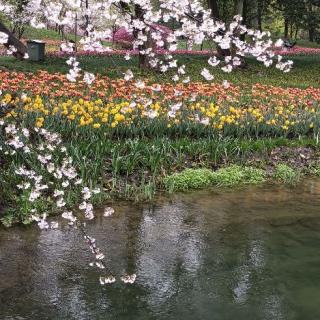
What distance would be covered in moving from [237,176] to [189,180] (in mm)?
872

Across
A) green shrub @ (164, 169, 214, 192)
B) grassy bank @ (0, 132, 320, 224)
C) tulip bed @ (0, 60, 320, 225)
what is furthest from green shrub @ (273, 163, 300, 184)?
green shrub @ (164, 169, 214, 192)

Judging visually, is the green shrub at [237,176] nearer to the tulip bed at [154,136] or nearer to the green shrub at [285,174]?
the tulip bed at [154,136]

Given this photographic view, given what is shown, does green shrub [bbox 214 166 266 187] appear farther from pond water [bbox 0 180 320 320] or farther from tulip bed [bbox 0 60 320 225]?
pond water [bbox 0 180 320 320]

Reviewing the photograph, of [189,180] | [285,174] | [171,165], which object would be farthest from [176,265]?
[285,174]

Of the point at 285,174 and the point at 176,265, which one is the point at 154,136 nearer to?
the point at 285,174

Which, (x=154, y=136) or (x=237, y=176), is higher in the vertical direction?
(x=154, y=136)

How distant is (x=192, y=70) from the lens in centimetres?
2055

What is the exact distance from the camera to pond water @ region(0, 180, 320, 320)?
4625 mm

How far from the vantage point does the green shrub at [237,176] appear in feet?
27.4

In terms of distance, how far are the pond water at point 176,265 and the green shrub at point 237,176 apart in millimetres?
897

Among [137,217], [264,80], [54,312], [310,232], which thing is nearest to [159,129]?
[137,217]

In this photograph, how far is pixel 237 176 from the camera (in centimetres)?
848

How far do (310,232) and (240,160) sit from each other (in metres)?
2.73

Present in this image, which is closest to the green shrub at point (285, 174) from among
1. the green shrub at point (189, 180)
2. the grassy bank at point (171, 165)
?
the grassy bank at point (171, 165)
